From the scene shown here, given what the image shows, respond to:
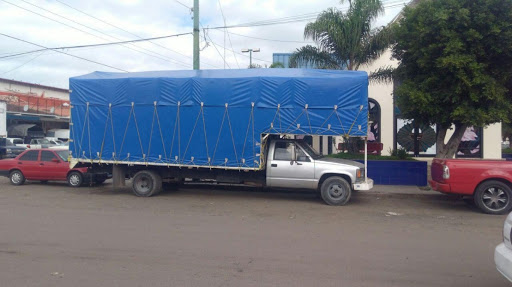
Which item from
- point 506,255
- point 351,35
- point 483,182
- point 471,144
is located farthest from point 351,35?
point 506,255

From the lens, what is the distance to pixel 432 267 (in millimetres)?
5996

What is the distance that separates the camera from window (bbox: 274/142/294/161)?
11.6 m

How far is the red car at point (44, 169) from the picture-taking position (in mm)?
14688

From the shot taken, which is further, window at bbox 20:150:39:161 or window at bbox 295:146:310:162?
window at bbox 20:150:39:161

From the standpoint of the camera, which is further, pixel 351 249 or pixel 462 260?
pixel 351 249

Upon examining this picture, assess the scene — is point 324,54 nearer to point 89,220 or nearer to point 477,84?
point 477,84

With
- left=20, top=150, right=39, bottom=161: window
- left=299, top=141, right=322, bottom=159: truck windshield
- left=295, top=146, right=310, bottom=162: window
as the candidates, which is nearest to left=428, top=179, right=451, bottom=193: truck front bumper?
left=299, top=141, right=322, bottom=159: truck windshield

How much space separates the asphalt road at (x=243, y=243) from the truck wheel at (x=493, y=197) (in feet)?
1.04

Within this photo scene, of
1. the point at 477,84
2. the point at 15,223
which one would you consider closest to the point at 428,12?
the point at 477,84

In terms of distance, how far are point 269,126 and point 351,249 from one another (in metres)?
5.21

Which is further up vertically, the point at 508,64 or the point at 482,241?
the point at 508,64

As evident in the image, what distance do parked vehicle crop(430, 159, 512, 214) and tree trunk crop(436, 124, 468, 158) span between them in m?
3.60

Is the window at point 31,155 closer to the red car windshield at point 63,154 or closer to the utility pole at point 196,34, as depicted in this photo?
the red car windshield at point 63,154

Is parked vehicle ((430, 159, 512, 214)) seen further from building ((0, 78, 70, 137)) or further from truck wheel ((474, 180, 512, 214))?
building ((0, 78, 70, 137))
